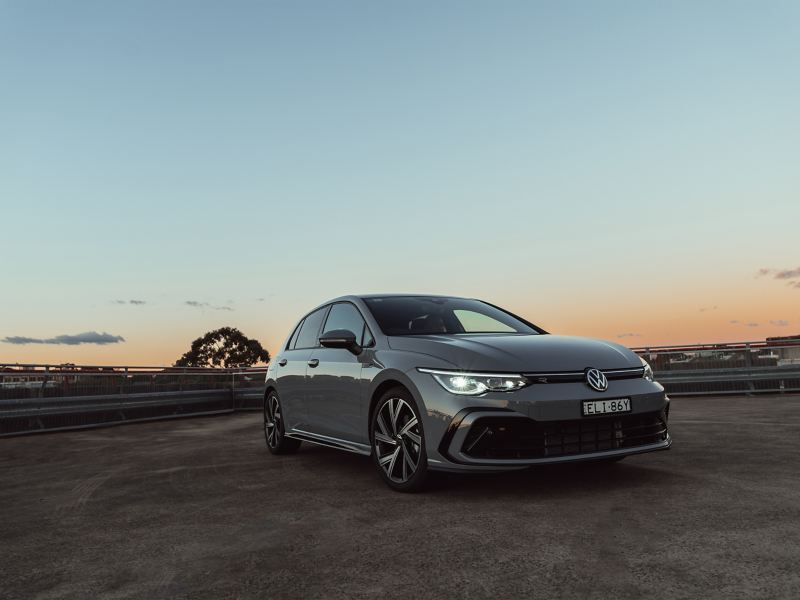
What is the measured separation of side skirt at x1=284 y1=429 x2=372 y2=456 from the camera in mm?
6728

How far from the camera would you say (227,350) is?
79750 millimetres

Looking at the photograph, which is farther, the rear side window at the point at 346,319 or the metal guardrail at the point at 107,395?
the metal guardrail at the point at 107,395

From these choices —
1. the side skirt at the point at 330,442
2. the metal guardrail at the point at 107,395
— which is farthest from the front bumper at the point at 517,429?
the metal guardrail at the point at 107,395

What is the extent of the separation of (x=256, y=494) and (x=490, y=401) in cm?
221

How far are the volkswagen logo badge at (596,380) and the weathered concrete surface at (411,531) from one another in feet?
2.58

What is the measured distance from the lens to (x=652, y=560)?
386 cm

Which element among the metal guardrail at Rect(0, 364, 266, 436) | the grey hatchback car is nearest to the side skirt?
the grey hatchback car

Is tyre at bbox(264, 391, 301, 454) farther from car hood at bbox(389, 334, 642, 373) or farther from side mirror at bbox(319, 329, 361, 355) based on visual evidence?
car hood at bbox(389, 334, 642, 373)

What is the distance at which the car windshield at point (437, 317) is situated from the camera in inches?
274

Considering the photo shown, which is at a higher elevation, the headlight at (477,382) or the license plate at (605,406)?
the headlight at (477,382)

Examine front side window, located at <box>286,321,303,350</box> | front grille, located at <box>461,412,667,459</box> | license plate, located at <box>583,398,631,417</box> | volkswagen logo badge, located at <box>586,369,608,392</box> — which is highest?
front side window, located at <box>286,321,303,350</box>

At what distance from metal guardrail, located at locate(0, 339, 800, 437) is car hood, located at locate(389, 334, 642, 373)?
409 inches

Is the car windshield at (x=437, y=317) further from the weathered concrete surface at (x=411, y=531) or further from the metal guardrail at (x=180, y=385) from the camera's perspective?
the metal guardrail at (x=180, y=385)

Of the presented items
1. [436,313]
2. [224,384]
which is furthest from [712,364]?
[436,313]
